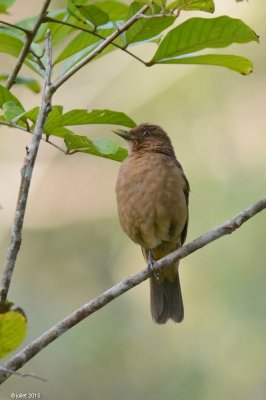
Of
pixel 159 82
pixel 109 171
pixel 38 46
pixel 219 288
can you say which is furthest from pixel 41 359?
pixel 38 46

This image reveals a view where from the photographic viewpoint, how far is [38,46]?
292 centimetres

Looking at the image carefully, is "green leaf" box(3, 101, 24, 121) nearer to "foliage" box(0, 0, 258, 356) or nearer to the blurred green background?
"foliage" box(0, 0, 258, 356)

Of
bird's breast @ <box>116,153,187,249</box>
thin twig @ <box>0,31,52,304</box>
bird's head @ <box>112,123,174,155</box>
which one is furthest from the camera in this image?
bird's head @ <box>112,123,174,155</box>

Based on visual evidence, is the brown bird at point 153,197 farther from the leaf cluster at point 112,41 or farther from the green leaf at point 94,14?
the green leaf at point 94,14

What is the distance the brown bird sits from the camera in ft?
13.6

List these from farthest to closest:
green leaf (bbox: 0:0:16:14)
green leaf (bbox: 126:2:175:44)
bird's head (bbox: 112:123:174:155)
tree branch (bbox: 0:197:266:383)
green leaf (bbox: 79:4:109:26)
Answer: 1. bird's head (bbox: 112:123:174:155)
2. green leaf (bbox: 0:0:16:14)
3. green leaf (bbox: 126:2:175:44)
4. green leaf (bbox: 79:4:109:26)
5. tree branch (bbox: 0:197:266:383)

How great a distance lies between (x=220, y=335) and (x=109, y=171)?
266 centimetres

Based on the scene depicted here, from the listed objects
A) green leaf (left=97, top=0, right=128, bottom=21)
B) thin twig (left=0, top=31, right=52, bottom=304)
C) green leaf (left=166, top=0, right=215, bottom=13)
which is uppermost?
green leaf (left=97, top=0, right=128, bottom=21)

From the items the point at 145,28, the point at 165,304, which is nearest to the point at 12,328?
the point at 145,28

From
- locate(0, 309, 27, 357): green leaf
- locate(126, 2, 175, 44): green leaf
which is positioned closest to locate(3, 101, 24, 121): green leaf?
locate(126, 2, 175, 44): green leaf

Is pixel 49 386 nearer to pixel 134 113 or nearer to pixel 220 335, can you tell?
pixel 220 335

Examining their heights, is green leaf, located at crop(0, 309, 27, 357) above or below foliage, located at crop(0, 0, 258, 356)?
below

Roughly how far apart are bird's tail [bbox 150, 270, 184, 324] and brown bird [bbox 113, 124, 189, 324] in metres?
0.38

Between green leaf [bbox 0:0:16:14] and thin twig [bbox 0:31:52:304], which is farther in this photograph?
green leaf [bbox 0:0:16:14]
